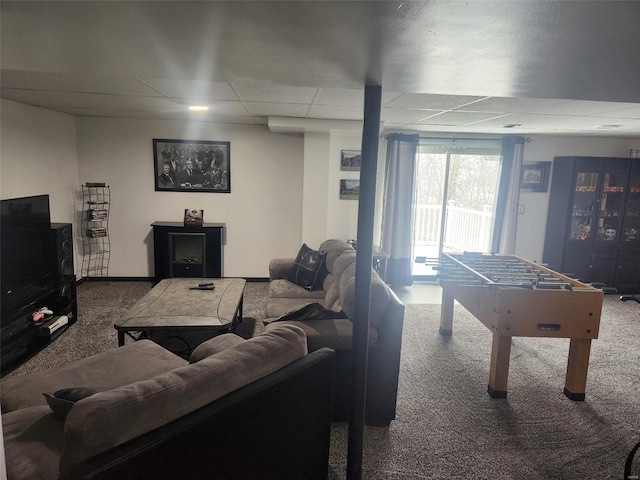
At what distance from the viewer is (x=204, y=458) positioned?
138 centimetres

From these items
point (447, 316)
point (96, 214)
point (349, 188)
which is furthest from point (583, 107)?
point (96, 214)

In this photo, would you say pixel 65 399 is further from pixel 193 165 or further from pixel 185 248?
pixel 193 165

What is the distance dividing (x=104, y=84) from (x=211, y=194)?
8.61 feet

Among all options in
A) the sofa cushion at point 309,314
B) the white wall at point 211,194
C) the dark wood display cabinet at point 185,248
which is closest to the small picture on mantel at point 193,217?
the dark wood display cabinet at point 185,248

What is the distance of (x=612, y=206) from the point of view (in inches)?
224

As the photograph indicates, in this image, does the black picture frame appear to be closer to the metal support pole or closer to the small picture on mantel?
the small picture on mantel

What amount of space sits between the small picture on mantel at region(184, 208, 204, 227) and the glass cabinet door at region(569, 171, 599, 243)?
5227 millimetres

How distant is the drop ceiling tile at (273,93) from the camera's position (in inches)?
119

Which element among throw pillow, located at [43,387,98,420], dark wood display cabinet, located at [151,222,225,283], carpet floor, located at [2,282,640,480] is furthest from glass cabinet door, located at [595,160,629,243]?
throw pillow, located at [43,387,98,420]

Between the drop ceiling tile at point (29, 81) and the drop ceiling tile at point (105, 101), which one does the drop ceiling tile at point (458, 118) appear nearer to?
the drop ceiling tile at point (105, 101)

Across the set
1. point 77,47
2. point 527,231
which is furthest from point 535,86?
point 527,231

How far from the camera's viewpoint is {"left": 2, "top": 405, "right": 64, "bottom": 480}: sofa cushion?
1459 millimetres

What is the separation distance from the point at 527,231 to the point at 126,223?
19.4 feet

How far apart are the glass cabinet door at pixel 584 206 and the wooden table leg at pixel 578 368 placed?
3.31m
